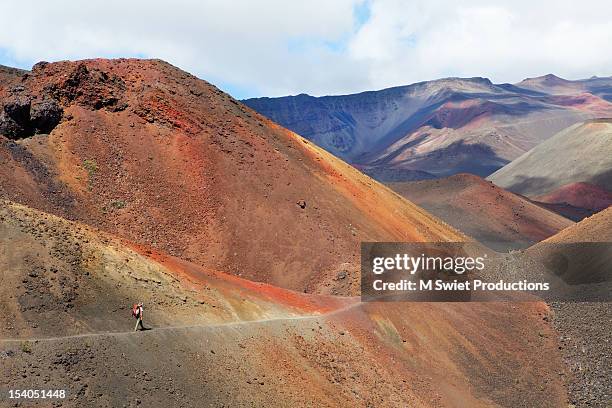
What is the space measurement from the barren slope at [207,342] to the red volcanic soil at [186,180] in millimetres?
6904

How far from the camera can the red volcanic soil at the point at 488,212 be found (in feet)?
243

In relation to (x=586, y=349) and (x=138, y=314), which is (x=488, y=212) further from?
(x=138, y=314)

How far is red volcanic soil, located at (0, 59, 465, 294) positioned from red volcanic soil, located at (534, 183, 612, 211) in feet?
189

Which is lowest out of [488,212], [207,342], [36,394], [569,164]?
[36,394]

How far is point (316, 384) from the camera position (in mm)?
22406

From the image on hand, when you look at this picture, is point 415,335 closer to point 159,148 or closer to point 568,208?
point 159,148

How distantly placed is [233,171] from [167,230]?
290 inches

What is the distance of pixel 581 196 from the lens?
331 ft

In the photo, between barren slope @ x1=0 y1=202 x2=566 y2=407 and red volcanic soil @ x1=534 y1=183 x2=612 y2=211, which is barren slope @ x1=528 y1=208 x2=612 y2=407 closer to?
barren slope @ x1=0 y1=202 x2=566 y2=407

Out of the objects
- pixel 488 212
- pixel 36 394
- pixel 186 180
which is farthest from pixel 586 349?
pixel 488 212

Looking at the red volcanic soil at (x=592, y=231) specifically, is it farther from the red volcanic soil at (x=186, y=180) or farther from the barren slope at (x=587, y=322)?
the red volcanic soil at (x=186, y=180)

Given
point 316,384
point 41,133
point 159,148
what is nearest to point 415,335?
point 316,384

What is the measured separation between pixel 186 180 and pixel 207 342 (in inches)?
815

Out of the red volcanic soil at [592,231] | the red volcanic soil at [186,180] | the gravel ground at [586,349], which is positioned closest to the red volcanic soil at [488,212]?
the red volcanic soil at [592,231]
